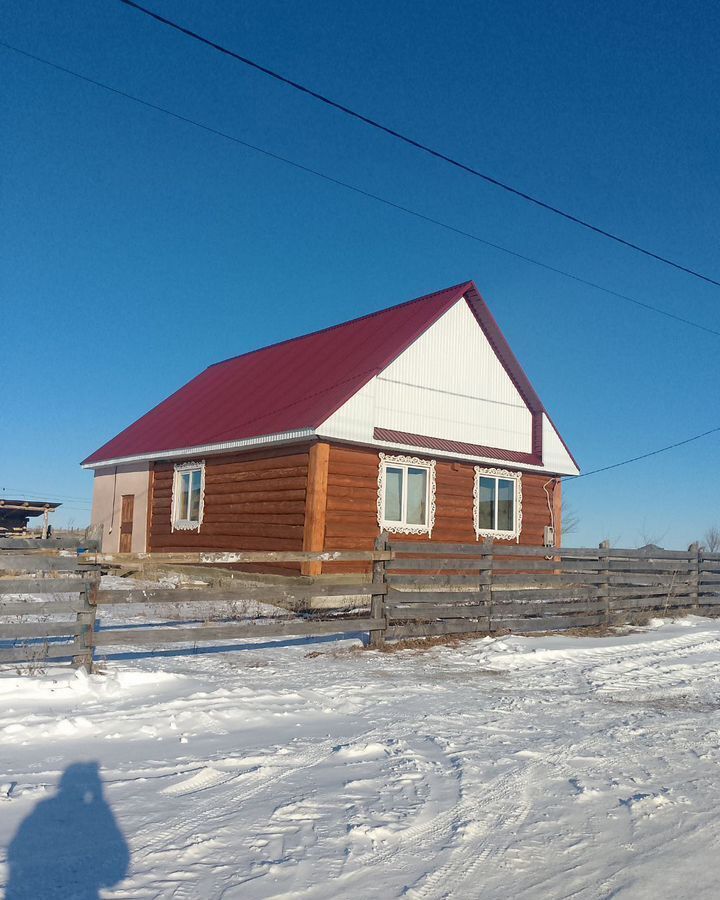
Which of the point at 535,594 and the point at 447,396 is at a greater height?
the point at 447,396

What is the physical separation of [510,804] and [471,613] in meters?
7.01

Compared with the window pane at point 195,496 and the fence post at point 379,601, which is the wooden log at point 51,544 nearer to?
the fence post at point 379,601

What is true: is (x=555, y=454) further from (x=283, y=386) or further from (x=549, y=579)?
(x=549, y=579)

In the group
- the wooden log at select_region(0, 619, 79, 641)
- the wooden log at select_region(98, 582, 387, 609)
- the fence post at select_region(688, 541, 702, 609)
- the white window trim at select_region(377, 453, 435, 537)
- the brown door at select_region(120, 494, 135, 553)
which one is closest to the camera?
the wooden log at select_region(0, 619, 79, 641)

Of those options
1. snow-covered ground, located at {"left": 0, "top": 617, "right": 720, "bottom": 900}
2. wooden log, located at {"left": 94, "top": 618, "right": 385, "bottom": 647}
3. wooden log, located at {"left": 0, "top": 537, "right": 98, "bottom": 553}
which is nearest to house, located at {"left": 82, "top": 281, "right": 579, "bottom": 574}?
wooden log, located at {"left": 94, "top": 618, "right": 385, "bottom": 647}

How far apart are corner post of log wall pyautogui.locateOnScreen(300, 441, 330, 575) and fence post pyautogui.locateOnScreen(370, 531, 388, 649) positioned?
5613 millimetres

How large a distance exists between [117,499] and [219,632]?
15739mm

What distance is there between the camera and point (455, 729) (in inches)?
265

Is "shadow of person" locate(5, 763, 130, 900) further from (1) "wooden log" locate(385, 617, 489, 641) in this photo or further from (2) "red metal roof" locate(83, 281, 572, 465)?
(2) "red metal roof" locate(83, 281, 572, 465)

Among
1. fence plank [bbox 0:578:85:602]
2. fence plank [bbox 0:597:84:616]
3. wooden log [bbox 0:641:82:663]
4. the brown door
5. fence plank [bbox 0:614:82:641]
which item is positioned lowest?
wooden log [bbox 0:641:82:663]

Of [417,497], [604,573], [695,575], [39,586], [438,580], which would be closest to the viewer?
[39,586]

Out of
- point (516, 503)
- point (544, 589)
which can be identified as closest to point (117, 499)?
point (516, 503)

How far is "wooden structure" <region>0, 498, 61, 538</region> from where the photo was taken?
112 feet

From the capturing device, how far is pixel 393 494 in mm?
18109
